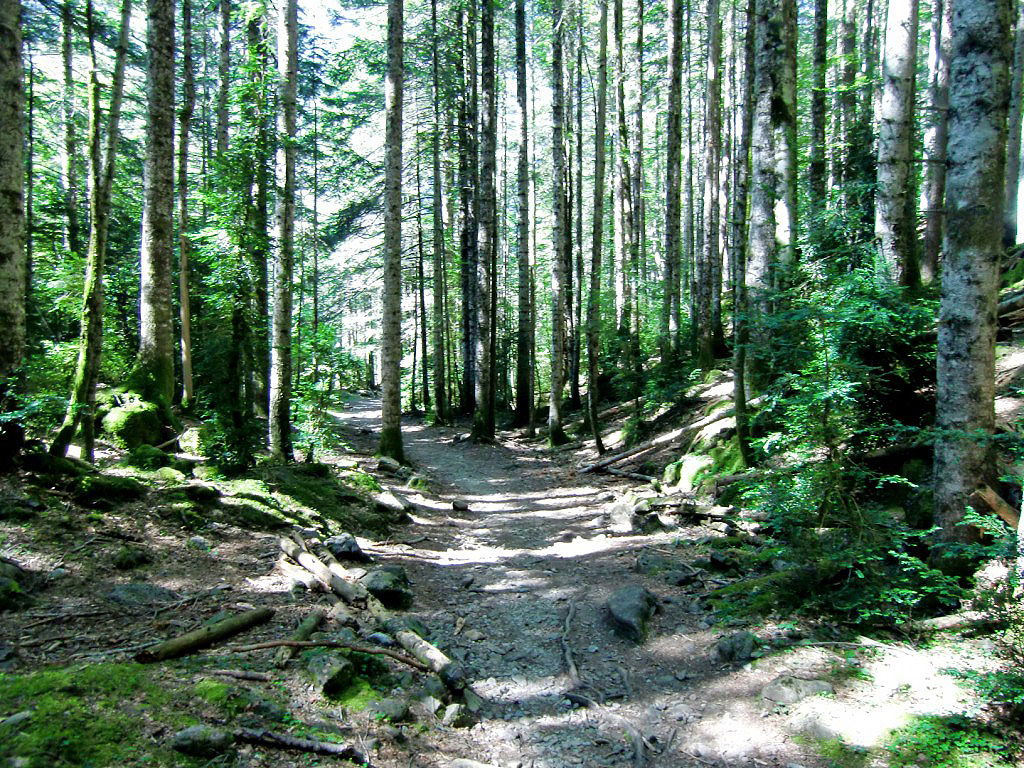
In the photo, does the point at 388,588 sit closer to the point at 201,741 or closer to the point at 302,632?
the point at 302,632

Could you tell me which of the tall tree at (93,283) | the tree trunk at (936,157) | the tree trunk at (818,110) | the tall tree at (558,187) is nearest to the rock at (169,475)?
the tall tree at (93,283)

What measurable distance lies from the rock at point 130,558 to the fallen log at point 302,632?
1.57m

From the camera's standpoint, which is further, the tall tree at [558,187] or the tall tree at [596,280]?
the tall tree at [558,187]

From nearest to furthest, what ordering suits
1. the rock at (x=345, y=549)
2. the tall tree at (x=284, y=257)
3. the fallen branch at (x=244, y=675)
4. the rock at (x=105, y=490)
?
the fallen branch at (x=244, y=675) → the rock at (x=105, y=490) → the rock at (x=345, y=549) → the tall tree at (x=284, y=257)

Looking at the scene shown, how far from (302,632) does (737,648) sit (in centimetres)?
348

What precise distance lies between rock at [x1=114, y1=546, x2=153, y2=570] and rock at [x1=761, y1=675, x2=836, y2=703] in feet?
16.8

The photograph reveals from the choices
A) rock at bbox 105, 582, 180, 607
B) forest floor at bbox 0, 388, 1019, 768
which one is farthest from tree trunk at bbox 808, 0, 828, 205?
rock at bbox 105, 582, 180, 607

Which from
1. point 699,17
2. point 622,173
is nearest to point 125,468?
point 622,173

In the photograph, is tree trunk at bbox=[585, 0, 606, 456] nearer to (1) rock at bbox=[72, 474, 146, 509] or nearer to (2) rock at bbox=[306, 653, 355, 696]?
(1) rock at bbox=[72, 474, 146, 509]

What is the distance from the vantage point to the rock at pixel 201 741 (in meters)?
2.83

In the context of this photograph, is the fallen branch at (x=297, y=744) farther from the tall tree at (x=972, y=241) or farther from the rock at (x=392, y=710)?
the tall tree at (x=972, y=241)

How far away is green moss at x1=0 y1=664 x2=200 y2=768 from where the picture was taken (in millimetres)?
2523

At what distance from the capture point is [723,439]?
10188 millimetres

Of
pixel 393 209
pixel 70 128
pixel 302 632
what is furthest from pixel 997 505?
pixel 70 128
